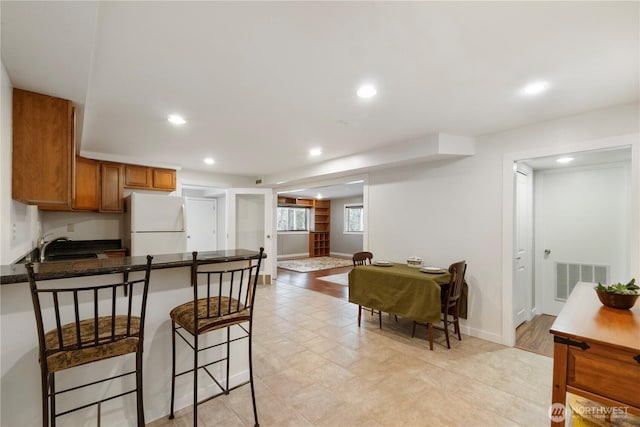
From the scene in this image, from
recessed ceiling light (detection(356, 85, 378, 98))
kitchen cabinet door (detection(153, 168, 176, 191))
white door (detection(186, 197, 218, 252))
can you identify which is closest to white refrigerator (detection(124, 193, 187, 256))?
kitchen cabinet door (detection(153, 168, 176, 191))

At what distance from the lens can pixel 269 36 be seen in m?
1.52

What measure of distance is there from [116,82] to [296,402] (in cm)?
269

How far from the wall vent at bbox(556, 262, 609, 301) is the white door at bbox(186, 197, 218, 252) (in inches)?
265

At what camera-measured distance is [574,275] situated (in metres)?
3.67

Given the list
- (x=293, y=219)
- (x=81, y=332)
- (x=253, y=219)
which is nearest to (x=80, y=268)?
(x=81, y=332)

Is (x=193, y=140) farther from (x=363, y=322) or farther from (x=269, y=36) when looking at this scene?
(x=363, y=322)

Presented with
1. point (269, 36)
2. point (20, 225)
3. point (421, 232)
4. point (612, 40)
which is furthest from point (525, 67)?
point (20, 225)

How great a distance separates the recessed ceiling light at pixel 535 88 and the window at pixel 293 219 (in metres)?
8.10

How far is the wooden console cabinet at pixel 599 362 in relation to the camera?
1074 mm

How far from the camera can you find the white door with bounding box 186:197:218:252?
6859mm

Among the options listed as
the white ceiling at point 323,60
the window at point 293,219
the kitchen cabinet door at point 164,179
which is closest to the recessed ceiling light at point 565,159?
the white ceiling at point 323,60

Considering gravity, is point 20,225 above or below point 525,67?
below

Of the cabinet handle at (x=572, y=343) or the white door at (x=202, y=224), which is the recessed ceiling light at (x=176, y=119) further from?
the white door at (x=202, y=224)

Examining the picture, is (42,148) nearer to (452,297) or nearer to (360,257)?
(360,257)
